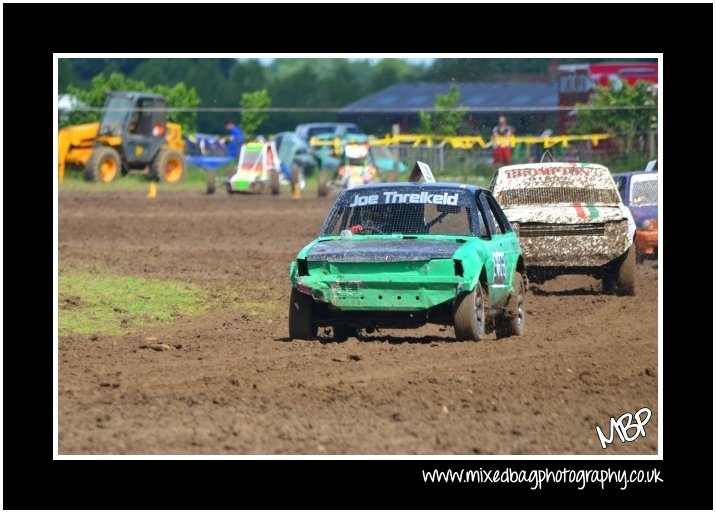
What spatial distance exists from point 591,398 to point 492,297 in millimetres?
2028

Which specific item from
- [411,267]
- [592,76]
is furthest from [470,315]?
[592,76]

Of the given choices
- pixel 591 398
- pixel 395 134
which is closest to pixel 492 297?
pixel 591 398

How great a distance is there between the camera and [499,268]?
11.9 m

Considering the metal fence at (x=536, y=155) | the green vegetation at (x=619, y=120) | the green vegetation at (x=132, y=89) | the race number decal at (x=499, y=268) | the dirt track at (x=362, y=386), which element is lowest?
the dirt track at (x=362, y=386)

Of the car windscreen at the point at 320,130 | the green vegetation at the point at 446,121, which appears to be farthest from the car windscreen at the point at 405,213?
the car windscreen at the point at 320,130

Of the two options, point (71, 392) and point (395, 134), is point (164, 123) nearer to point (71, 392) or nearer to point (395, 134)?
point (395, 134)

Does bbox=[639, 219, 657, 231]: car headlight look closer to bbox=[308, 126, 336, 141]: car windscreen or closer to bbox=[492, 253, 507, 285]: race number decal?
bbox=[492, 253, 507, 285]: race number decal

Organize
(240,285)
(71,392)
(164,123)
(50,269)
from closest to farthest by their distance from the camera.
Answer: (71,392) → (50,269) → (240,285) → (164,123)

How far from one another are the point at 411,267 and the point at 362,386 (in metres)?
1.43

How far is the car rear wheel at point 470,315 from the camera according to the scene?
36.6 ft

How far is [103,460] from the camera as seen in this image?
8.05 meters

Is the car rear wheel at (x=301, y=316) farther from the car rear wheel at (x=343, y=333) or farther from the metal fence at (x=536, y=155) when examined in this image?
the metal fence at (x=536, y=155)

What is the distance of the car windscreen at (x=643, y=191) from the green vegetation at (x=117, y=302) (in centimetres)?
644

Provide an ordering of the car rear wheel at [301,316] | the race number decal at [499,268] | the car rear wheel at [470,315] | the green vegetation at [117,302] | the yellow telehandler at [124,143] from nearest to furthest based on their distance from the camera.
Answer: the car rear wheel at [470,315] < the car rear wheel at [301,316] < the race number decal at [499,268] < the green vegetation at [117,302] < the yellow telehandler at [124,143]
